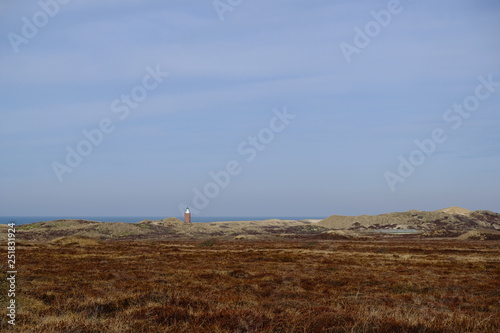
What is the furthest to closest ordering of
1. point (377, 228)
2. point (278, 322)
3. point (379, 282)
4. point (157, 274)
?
1. point (377, 228)
2. point (157, 274)
3. point (379, 282)
4. point (278, 322)

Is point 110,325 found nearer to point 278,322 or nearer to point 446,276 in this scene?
point 278,322

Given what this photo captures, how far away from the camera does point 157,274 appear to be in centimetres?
2430

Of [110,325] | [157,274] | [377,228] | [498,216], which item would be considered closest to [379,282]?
[157,274]

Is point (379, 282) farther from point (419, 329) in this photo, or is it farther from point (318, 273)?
point (419, 329)

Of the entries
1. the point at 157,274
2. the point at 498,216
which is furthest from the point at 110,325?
the point at 498,216

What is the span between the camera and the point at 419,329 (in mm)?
9641

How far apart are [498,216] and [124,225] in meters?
115

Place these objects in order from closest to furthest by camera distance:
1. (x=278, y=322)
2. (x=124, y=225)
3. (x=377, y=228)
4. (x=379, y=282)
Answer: (x=278, y=322) < (x=379, y=282) < (x=124, y=225) < (x=377, y=228)

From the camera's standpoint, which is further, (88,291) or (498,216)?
(498,216)

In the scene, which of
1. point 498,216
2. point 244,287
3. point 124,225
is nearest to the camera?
point 244,287

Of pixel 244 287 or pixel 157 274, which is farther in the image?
pixel 157 274

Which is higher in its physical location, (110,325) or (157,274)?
(110,325)

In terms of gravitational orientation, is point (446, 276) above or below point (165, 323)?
below

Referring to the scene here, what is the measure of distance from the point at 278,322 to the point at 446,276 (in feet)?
61.1
